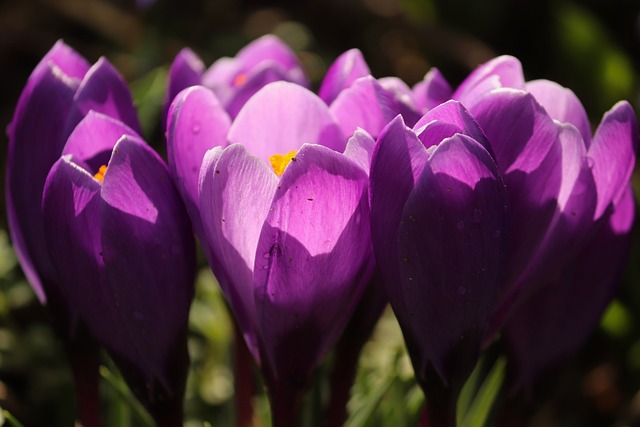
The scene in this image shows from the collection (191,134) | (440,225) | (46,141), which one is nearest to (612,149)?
(440,225)

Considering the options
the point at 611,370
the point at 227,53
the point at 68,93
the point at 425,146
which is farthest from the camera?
the point at 227,53

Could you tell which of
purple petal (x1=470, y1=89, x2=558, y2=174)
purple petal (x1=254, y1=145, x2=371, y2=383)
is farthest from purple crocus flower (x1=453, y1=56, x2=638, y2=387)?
purple petal (x1=254, y1=145, x2=371, y2=383)

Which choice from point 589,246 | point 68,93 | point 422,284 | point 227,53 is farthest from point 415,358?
point 227,53

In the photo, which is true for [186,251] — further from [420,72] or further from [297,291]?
[420,72]

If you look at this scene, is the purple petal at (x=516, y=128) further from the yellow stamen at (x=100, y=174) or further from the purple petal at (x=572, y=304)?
the yellow stamen at (x=100, y=174)

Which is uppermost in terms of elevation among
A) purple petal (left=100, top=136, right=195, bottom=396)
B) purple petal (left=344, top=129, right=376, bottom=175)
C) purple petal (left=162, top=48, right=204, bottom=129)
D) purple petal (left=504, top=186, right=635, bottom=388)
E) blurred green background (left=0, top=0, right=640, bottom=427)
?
purple petal (left=344, top=129, right=376, bottom=175)

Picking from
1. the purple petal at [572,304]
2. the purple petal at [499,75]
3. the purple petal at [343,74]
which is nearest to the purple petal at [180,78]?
the purple petal at [343,74]

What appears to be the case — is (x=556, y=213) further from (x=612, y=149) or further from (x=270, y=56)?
(x=270, y=56)

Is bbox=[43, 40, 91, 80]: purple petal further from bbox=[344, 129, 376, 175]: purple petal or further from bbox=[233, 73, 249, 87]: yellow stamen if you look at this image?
bbox=[344, 129, 376, 175]: purple petal
